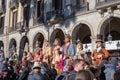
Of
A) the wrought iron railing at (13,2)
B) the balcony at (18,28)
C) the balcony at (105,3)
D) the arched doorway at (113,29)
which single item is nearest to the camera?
the balcony at (105,3)

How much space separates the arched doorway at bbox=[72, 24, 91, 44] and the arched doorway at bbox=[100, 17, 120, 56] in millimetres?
1723

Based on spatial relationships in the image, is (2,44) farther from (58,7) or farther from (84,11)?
(84,11)

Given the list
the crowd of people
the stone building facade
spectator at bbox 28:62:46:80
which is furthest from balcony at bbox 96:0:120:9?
spectator at bbox 28:62:46:80

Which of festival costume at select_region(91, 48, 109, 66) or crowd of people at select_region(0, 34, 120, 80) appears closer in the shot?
crowd of people at select_region(0, 34, 120, 80)

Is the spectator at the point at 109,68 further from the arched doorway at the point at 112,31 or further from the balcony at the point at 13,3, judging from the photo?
the balcony at the point at 13,3

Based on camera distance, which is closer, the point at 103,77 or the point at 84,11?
the point at 103,77

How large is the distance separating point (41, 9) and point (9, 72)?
575 inches

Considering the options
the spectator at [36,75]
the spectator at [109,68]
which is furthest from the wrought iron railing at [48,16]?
the spectator at [36,75]

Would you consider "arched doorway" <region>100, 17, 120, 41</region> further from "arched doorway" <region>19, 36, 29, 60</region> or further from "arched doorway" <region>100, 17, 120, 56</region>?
"arched doorway" <region>19, 36, 29, 60</region>

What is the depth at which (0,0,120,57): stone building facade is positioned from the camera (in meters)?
17.4

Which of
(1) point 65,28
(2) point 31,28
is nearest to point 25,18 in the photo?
(2) point 31,28

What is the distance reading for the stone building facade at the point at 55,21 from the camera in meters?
17.4

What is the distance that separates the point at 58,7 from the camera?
21.8 metres

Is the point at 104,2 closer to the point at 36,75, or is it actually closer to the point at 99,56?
the point at 99,56
